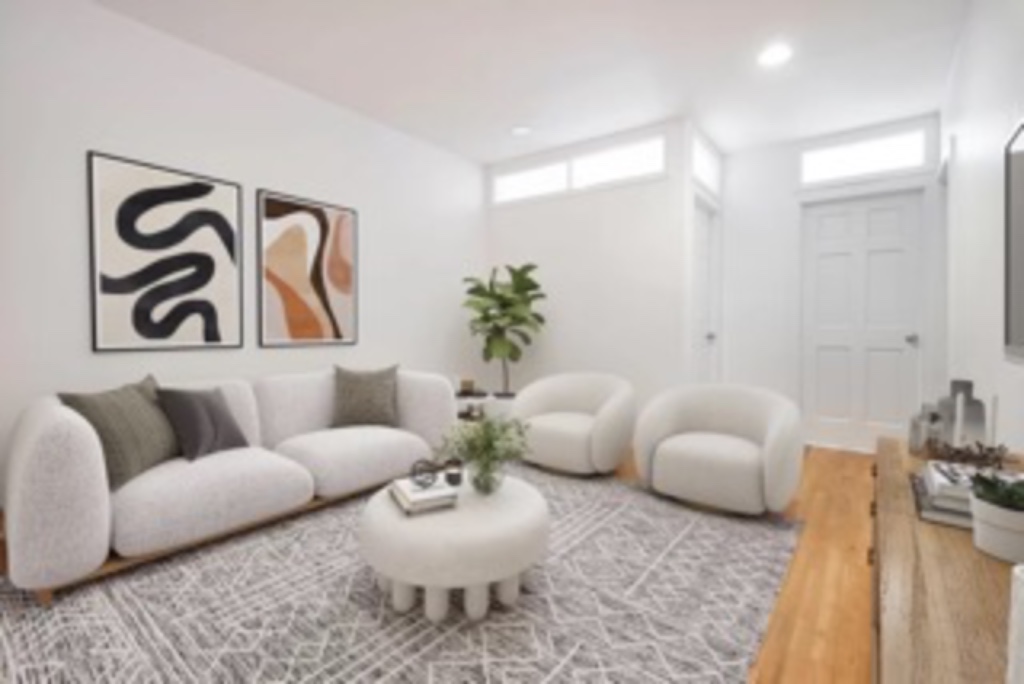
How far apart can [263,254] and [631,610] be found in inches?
124

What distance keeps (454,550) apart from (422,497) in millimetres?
302

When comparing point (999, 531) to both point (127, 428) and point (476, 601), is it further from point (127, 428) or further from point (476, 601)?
point (127, 428)

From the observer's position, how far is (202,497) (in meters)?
2.35

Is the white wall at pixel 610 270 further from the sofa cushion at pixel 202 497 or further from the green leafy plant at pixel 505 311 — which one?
the sofa cushion at pixel 202 497

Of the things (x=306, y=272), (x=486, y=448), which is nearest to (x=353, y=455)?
(x=486, y=448)

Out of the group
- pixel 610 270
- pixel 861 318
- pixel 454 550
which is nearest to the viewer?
pixel 454 550

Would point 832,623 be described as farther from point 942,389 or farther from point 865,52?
point 865,52

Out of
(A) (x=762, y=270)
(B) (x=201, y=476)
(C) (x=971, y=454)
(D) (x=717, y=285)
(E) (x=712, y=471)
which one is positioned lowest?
(E) (x=712, y=471)

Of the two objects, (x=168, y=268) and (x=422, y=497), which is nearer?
(x=422, y=497)

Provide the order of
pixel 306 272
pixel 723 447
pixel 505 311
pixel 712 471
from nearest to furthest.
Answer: pixel 712 471, pixel 723 447, pixel 306 272, pixel 505 311

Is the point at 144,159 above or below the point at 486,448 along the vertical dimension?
above

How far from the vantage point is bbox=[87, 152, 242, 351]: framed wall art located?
2.74 metres

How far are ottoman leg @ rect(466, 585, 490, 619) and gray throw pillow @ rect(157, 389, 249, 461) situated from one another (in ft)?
5.44

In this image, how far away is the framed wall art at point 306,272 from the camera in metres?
3.49
